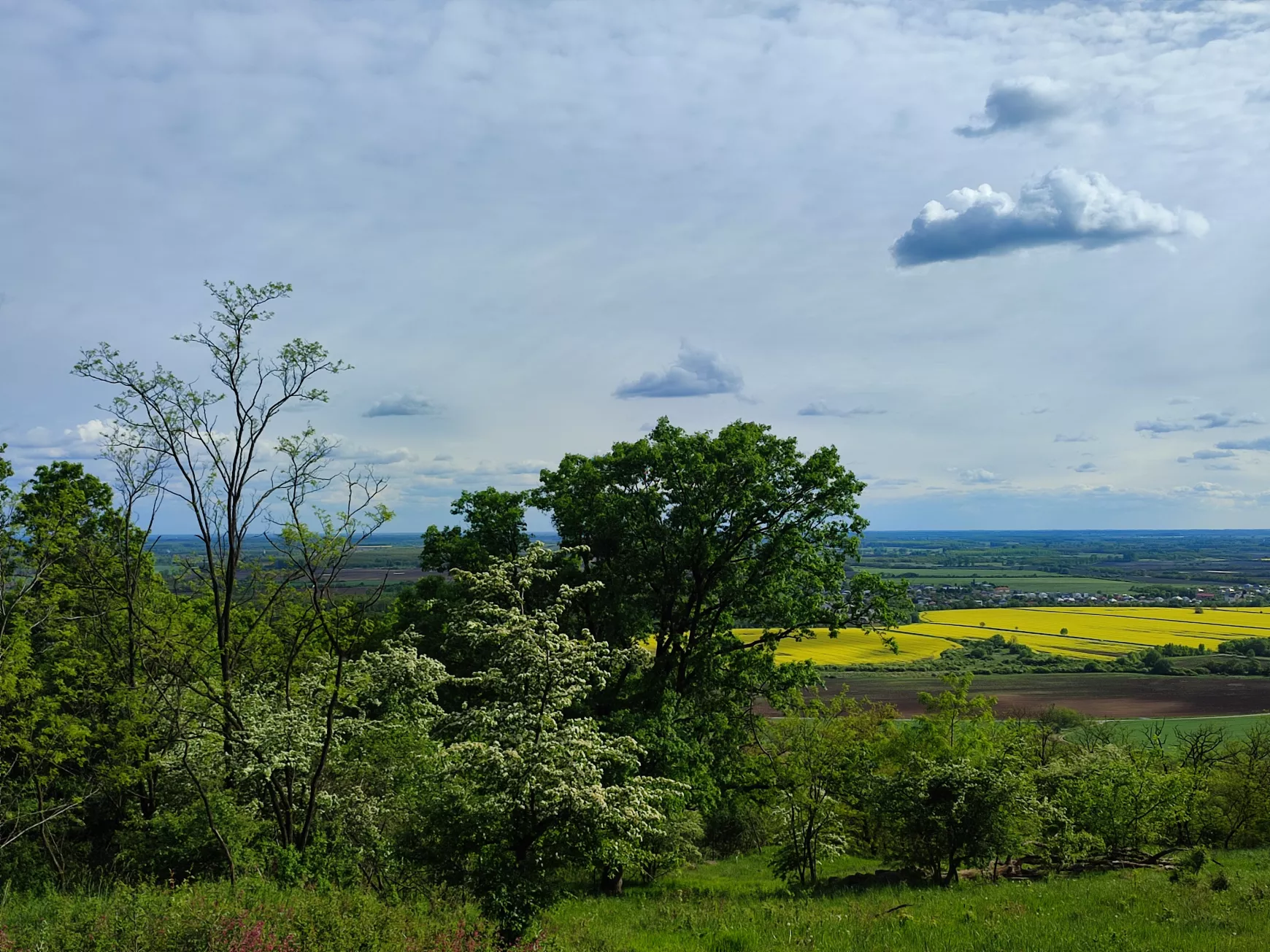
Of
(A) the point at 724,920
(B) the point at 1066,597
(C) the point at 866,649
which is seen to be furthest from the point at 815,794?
(B) the point at 1066,597

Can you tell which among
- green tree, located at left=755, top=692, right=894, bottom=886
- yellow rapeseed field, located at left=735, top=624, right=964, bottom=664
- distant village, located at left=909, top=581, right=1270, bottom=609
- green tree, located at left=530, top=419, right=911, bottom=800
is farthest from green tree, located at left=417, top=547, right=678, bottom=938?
distant village, located at left=909, top=581, right=1270, bottom=609

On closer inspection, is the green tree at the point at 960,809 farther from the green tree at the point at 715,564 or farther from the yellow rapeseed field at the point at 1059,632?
the yellow rapeseed field at the point at 1059,632

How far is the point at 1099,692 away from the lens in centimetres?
7525

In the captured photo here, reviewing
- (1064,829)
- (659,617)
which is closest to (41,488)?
(659,617)

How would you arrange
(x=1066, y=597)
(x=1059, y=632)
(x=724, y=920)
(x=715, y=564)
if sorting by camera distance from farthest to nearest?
(x=1066, y=597) → (x=1059, y=632) → (x=715, y=564) → (x=724, y=920)

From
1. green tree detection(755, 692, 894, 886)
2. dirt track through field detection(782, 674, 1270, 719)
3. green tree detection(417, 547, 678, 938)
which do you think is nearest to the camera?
green tree detection(417, 547, 678, 938)

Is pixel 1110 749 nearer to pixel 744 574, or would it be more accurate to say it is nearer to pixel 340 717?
pixel 744 574

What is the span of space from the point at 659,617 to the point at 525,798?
50.8 ft

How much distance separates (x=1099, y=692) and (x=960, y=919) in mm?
76098

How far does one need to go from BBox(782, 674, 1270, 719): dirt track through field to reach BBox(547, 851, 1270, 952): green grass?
45.3 m

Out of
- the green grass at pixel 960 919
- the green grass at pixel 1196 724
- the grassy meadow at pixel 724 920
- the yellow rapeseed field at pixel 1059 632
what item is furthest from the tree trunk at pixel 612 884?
the yellow rapeseed field at pixel 1059 632

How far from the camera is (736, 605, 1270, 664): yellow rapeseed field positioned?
98125mm

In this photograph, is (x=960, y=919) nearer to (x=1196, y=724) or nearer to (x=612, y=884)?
(x=612, y=884)

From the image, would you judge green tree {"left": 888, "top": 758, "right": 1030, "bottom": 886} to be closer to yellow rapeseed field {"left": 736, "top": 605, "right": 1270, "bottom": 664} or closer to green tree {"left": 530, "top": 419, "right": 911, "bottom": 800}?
green tree {"left": 530, "top": 419, "right": 911, "bottom": 800}
